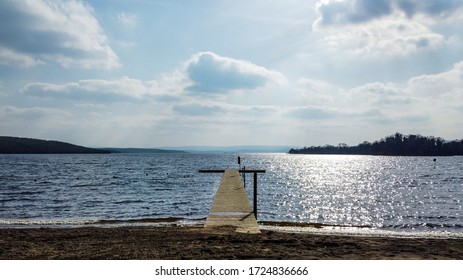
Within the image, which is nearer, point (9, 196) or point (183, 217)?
point (183, 217)

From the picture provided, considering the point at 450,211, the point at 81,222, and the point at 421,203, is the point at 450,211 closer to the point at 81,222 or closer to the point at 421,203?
the point at 421,203

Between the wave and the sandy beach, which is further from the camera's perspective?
the wave

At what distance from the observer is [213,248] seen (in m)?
12.0

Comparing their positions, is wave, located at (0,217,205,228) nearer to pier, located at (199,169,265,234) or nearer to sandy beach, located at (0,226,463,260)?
pier, located at (199,169,265,234)

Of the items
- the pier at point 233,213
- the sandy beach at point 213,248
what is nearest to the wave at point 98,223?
the pier at point 233,213

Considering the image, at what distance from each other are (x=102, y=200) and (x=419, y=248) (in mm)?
29170

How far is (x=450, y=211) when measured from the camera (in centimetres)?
3177

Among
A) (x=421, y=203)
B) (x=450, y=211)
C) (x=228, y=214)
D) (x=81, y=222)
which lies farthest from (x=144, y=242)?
(x=421, y=203)

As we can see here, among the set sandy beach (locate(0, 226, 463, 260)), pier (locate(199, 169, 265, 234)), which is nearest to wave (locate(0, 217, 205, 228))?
pier (locate(199, 169, 265, 234))

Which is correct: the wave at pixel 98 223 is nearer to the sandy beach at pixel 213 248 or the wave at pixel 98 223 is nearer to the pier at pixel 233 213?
the pier at pixel 233 213

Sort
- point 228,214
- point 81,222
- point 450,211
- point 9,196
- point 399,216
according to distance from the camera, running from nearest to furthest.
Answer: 1. point 228,214
2. point 81,222
3. point 399,216
4. point 450,211
5. point 9,196

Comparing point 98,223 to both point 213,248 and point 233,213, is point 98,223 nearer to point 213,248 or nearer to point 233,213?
point 233,213

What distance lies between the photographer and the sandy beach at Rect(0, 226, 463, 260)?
36.6 feet
